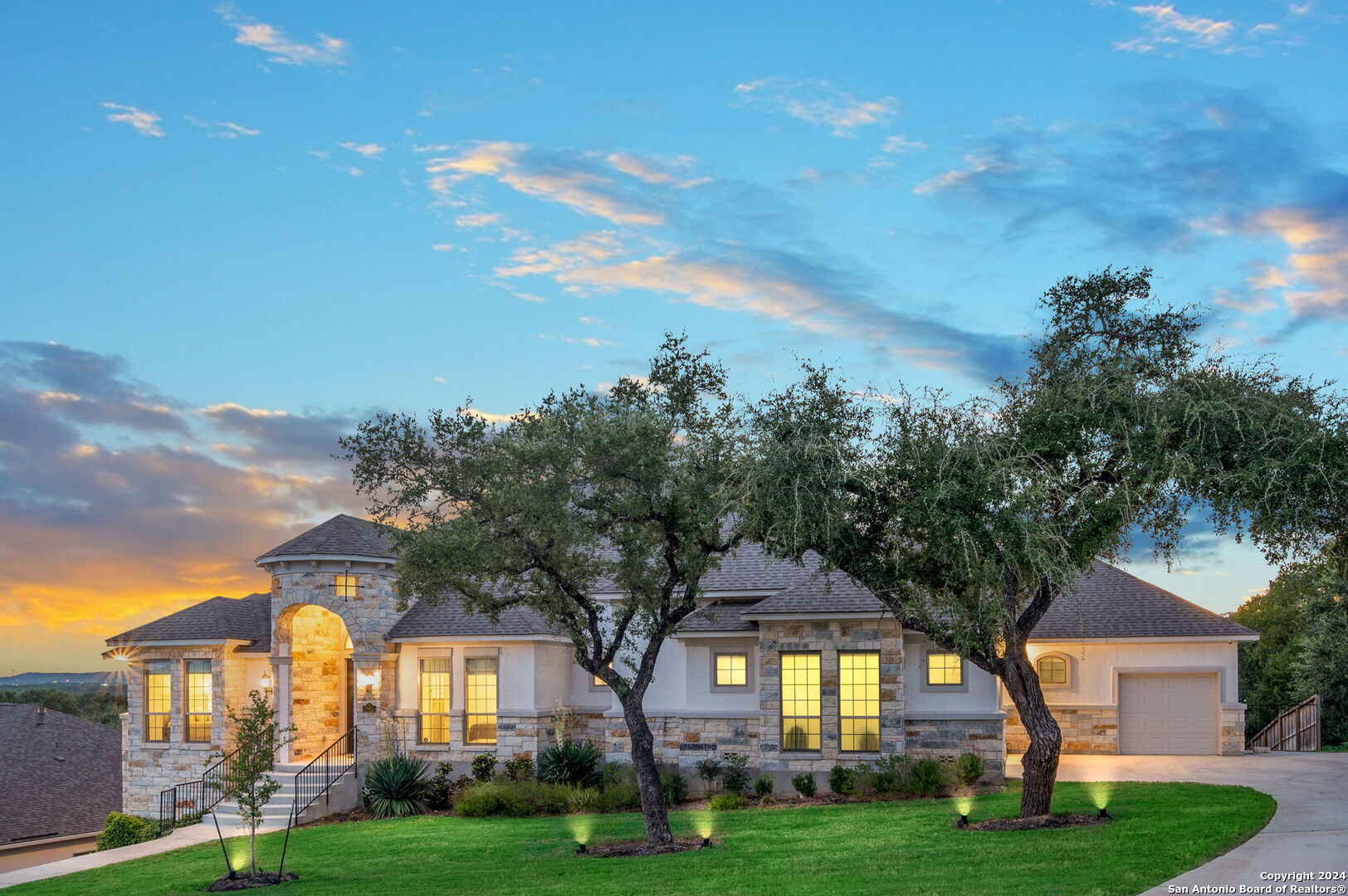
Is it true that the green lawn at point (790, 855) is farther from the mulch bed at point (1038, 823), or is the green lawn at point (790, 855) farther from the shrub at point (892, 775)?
the shrub at point (892, 775)

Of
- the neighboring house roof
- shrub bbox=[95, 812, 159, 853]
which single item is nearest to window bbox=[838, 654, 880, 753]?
shrub bbox=[95, 812, 159, 853]

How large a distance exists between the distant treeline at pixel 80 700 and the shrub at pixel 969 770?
5891 cm

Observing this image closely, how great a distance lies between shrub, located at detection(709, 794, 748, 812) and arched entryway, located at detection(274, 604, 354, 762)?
10747 mm

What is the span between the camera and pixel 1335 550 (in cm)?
1630

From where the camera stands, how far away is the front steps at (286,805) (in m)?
24.0

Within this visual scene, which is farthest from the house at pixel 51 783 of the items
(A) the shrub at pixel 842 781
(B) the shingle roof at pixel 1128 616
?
(B) the shingle roof at pixel 1128 616

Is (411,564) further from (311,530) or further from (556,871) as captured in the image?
(311,530)

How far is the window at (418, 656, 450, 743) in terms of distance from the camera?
27297mm

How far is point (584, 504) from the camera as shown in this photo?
57.5ft

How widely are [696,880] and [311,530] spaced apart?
17020 mm

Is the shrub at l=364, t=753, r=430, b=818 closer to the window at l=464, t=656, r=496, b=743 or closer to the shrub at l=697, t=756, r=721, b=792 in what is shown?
the window at l=464, t=656, r=496, b=743

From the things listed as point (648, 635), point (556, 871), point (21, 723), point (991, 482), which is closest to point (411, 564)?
point (648, 635)

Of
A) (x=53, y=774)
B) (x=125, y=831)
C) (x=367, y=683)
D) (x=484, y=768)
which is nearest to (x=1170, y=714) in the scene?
(x=484, y=768)

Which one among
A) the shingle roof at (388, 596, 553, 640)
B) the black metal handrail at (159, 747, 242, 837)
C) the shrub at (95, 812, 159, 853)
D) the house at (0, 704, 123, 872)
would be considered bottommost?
the house at (0, 704, 123, 872)
